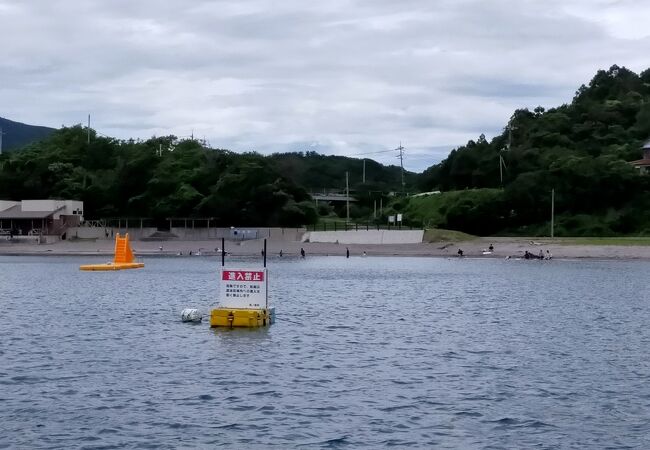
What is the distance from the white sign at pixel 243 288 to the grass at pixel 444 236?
72.0m

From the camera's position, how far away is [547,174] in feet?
374

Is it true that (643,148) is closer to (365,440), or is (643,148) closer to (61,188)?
(61,188)

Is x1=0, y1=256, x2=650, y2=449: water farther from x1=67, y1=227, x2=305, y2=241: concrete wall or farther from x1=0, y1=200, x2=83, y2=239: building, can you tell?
x1=0, y1=200, x2=83, y2=239: building

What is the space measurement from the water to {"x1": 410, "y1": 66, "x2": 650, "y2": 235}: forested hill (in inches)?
2399

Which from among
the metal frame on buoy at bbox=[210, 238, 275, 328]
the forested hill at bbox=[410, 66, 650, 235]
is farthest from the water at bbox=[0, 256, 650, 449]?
the forested hill at bbox=[410, 66, 650, 235]

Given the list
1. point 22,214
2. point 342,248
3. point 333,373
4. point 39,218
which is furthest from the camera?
point 22,214

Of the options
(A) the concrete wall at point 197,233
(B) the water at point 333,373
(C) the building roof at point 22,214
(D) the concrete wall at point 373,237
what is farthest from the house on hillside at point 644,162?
(C) the building roof at point 22,214

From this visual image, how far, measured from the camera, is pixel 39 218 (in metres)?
114

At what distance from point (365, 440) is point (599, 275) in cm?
5583

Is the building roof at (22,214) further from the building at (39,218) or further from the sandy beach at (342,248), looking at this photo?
the sandy beach at (342,248)

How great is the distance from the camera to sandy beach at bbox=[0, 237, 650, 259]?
94625mm

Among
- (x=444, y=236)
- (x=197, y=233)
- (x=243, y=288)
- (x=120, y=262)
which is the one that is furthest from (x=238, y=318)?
(x=197, y=233)

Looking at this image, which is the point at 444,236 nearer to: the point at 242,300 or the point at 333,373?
the point at 242,300

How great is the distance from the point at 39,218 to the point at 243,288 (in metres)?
85.4
